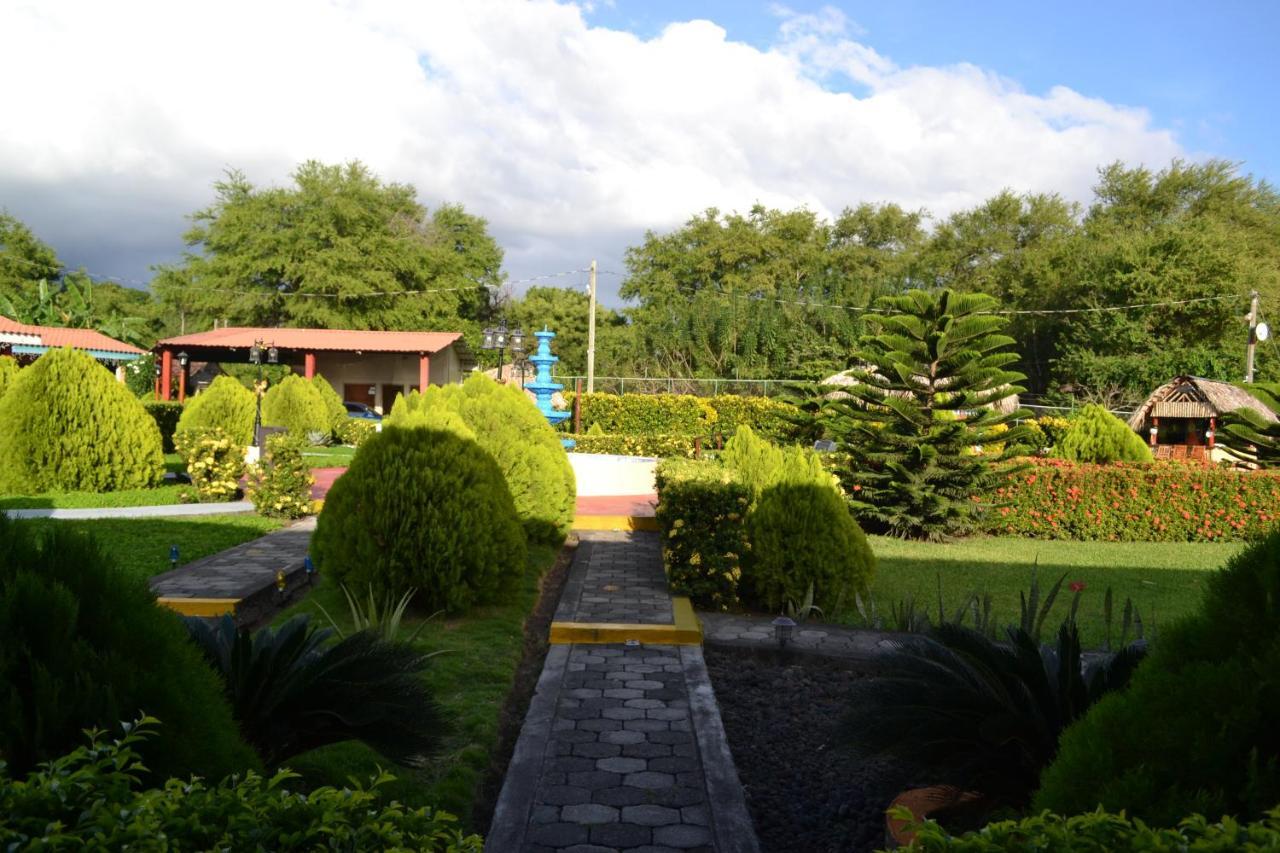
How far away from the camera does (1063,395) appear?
35.1 m

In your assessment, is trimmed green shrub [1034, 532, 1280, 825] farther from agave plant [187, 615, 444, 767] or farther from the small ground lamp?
the small ground lamp

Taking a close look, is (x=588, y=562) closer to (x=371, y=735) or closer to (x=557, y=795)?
(x=557, y=795)

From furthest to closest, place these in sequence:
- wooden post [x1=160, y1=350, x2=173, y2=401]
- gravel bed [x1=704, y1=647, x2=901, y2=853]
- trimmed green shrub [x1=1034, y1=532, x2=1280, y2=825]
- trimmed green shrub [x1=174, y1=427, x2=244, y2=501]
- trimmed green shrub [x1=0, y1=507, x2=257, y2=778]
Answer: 1. wooden post [x1=160, y1=350, x2=173, y2=401]
2. trimmed green shrub [x1=174, y1=427, x2=244, y2=501]
3. gravel bed [x1=704, y1=647, x2=901, y2=853]
4. trimmed green shrub [x1=0, y1=507, x2=257, y2=778]
5. trimmed green shrub [x1=1034, y1=532, x2=1280, y2=825]

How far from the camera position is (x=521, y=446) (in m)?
8.58

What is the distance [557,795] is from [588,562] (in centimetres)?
542

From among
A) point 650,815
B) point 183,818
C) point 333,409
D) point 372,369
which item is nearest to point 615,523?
point 650,815

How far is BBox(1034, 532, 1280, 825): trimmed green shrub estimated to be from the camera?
1678mm

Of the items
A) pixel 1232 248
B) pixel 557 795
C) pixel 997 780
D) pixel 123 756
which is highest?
pixel 1232 248

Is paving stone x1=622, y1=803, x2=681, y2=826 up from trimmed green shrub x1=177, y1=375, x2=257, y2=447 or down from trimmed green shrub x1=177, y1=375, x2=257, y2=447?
down

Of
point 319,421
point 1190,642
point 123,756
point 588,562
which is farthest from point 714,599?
point 319,421

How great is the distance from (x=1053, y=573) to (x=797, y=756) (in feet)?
21.3

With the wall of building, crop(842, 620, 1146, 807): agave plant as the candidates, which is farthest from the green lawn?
the wall of building

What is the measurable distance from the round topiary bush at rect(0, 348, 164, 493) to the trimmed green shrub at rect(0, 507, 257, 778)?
36.8 ft

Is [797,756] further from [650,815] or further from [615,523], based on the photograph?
[615,523]
